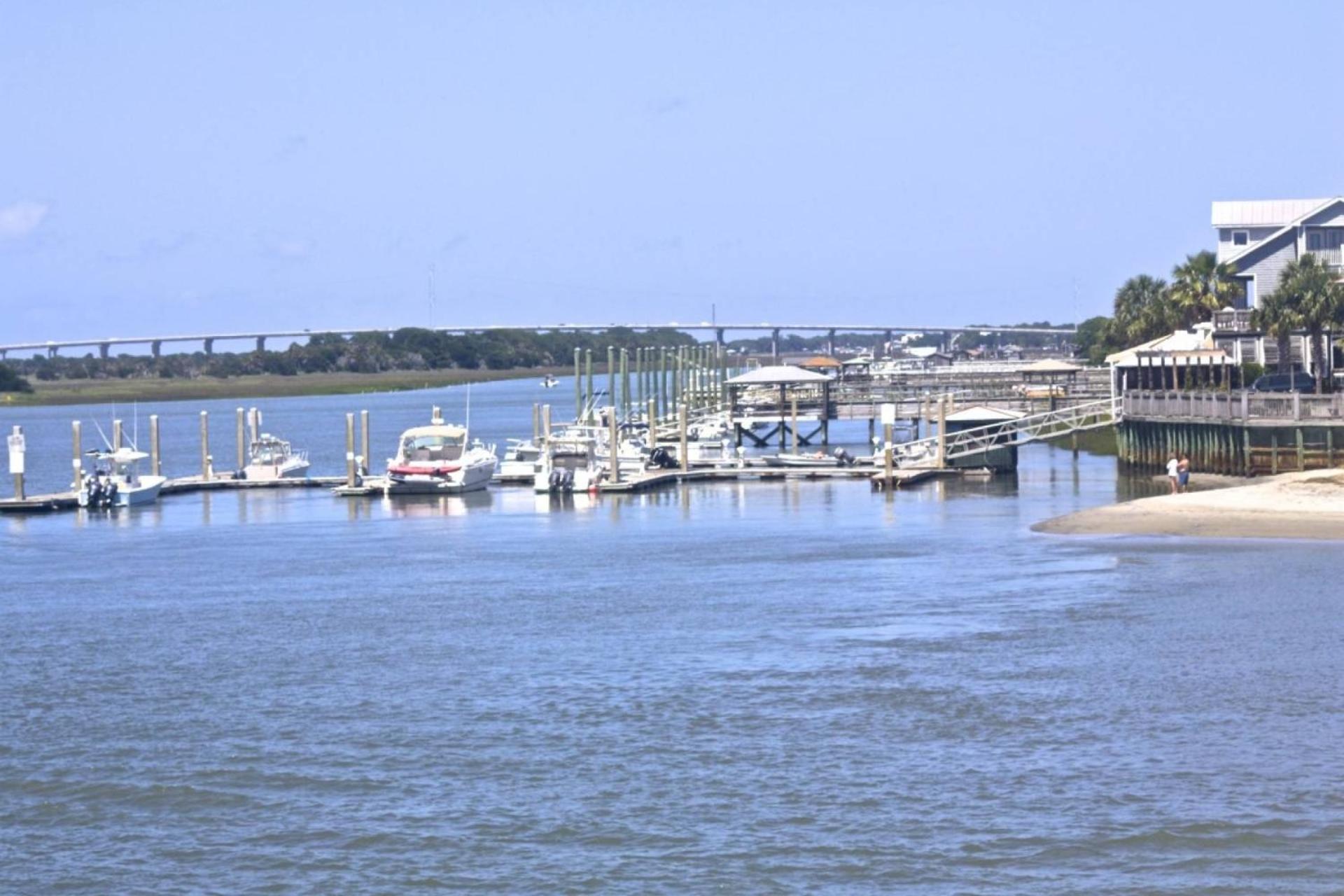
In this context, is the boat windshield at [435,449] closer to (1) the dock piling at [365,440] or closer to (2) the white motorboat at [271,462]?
(1) the dock piling at [365,440]

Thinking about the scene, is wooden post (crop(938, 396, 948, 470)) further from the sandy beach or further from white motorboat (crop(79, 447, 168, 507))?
white motorboat (crop(79, 447, 168, 507))

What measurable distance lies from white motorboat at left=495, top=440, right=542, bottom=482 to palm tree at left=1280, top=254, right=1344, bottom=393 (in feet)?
82.0

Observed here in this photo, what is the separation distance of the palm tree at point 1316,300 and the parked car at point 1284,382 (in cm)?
57

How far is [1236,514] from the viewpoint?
43.1m

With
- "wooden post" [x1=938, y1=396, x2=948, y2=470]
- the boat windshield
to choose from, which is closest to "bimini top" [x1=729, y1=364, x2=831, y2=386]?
"wooden post" [x1=938, y1=396, x2=948, y2=470]

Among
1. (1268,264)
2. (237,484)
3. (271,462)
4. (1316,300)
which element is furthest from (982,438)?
(271,462)

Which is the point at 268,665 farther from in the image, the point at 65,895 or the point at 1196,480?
the point at 1196,480

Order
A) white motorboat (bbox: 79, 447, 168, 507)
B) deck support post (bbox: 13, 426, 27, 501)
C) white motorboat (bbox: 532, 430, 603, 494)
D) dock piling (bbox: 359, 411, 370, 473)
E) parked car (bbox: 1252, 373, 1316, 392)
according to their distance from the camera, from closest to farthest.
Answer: deck support post (bbox: 13, 426, 27, 501) < white motorboat (bbox: 79, 447, 168, 507) < white motorboat (bbox: 532, 430, 603, 494) < dock piling (bbox: 359, 411, 370, 473) < parked car (bbox: 1252, 373, 1316, 392)

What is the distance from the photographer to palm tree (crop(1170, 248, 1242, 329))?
7619cm

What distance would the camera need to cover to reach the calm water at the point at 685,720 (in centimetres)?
1842

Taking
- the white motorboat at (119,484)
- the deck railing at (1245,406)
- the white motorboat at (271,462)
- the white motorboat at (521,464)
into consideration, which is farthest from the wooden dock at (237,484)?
the deck railing at (1245,406)

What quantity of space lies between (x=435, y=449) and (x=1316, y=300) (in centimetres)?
2850

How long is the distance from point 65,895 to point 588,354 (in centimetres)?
7144

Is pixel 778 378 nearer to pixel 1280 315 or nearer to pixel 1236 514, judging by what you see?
pixel 1280 315
